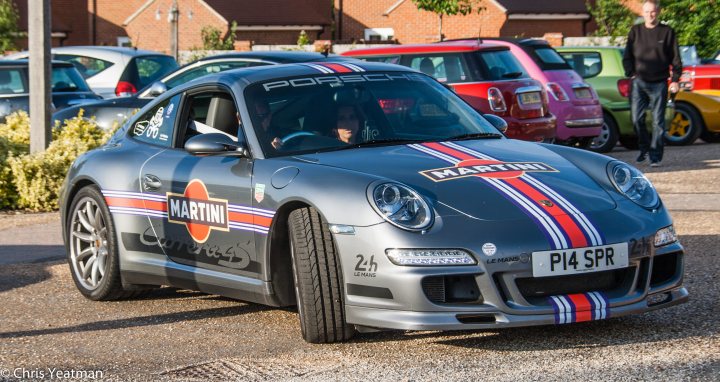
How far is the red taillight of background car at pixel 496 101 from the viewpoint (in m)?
13.7

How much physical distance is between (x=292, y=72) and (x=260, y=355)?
187 cm

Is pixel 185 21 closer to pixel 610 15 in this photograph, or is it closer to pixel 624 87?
pixel 610 15

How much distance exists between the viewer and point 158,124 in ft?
24.8

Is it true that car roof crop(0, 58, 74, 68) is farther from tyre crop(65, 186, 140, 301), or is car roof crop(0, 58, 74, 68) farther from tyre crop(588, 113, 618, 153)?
tyre crop(65, 186, 140, 301)

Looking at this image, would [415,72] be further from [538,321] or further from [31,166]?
[31,166]

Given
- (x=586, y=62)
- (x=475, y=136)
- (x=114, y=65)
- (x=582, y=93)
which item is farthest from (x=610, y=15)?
(x=475, y=136)

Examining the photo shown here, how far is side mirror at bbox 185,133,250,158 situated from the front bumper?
42.2 inches

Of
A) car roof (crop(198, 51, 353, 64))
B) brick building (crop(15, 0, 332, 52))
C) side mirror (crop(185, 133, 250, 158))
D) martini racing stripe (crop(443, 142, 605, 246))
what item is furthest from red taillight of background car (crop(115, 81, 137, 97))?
brick building (crop(15, 0, 332, 52))

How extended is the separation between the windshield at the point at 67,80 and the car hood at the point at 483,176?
11.9 m

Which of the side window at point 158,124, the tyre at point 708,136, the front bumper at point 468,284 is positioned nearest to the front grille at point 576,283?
the front bumper at point 468,284

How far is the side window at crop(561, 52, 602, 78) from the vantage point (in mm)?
17984

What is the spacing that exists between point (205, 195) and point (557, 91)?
31.5 ft

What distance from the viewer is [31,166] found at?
40.3ft

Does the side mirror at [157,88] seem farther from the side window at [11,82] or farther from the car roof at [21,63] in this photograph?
the car roof at [21,63]
